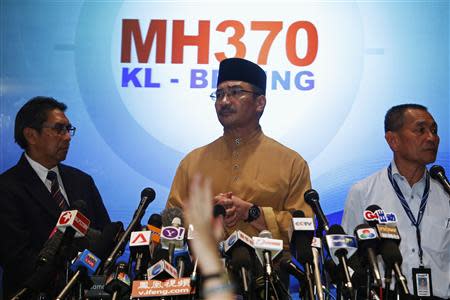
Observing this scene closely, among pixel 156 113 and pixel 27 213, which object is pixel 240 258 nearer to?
pixel 27 213

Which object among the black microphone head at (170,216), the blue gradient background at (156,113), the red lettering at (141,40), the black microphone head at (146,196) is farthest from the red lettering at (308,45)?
the black microphone head at (146,196)

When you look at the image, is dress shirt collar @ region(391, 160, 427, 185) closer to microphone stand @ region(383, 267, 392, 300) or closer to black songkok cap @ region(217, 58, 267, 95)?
black songkok cap @ region(217, 58, 267, 95)

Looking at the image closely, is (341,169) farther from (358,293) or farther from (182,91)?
(358,293)

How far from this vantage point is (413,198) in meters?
4.25

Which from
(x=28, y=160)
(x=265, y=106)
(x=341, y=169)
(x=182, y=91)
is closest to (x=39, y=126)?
(x=28, y=160)

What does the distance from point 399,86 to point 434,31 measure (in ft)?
1.73

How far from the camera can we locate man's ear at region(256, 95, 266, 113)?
477 cm

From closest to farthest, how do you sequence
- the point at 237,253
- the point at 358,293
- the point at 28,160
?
the point at 237,253 < the point at 358,293 < the point at 28,160

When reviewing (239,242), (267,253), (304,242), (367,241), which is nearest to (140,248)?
(239,242)

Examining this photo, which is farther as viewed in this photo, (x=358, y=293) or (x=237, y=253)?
(x=358, y=293)

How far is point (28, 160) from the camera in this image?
4594mm

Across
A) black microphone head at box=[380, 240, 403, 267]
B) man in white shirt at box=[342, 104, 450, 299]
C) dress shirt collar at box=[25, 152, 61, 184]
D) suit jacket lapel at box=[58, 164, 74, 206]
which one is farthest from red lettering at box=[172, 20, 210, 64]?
black microphone head at box=[380, 240, 403, 267]

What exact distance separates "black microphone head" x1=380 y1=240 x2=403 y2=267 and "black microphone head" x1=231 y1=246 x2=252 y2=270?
0.60 m

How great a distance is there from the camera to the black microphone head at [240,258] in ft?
9.20
